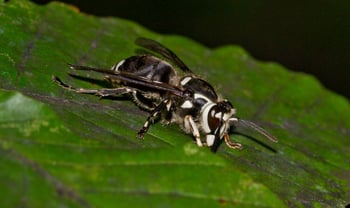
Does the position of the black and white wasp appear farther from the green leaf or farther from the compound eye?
the green leaf

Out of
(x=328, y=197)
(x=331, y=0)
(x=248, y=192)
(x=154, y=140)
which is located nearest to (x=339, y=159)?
(x=328, y=197)

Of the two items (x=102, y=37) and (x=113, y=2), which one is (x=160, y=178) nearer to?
(x=102, y=37)

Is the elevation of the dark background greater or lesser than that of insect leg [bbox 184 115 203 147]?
lesser

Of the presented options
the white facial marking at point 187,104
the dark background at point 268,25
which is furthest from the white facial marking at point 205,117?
the dark background at point 268,25

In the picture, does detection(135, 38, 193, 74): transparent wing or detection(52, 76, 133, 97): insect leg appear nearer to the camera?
detection(52, 76, 133, 97): insect leg

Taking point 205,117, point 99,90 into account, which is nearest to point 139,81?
point 99,90

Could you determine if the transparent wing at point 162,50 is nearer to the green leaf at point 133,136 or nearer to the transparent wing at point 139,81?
the green leaf at point 133,136

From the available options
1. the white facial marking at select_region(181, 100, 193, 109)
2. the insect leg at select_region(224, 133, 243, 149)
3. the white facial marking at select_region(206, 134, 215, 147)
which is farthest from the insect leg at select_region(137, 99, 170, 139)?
the insect leg at select_region(224, 133, 243, 149)
